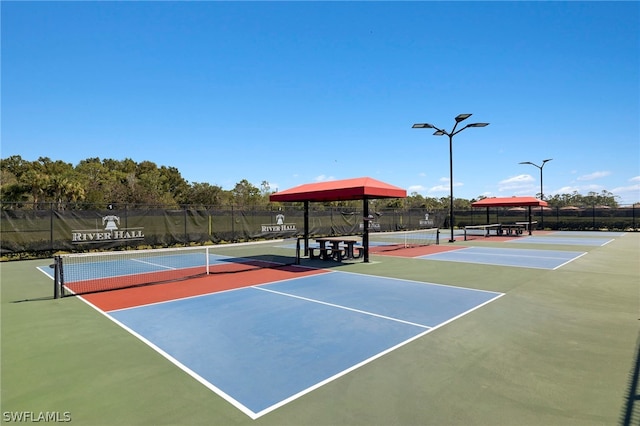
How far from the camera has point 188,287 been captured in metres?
10.1

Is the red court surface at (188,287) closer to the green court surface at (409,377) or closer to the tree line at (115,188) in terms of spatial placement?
the green court surface at (409,377)

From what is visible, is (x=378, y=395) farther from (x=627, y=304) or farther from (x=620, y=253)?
(x=620, y=253)

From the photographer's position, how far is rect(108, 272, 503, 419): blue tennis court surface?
14.6 ft

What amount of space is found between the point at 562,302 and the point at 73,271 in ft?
50.7

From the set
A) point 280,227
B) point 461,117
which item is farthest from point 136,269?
point 461,117

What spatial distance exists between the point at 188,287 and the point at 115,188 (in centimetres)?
4408

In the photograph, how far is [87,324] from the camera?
6727 millimetres

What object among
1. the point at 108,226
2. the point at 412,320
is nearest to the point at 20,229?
the point at 108,226

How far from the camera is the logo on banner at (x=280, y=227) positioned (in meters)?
26.0

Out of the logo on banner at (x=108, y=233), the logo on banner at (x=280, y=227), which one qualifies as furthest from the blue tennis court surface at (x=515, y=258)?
the logo on banner at (x=108, y=233)

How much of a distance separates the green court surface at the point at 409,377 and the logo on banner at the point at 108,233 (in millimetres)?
11574

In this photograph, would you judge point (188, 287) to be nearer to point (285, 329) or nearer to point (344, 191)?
point (285, 329)

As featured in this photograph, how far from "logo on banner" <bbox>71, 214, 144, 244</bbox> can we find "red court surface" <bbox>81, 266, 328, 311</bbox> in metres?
10.1

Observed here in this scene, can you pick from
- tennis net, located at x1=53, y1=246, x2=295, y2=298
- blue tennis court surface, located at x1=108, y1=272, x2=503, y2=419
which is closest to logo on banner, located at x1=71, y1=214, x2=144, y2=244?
tennis net, located at x1=53, y1=246, x2=295, y2=298
